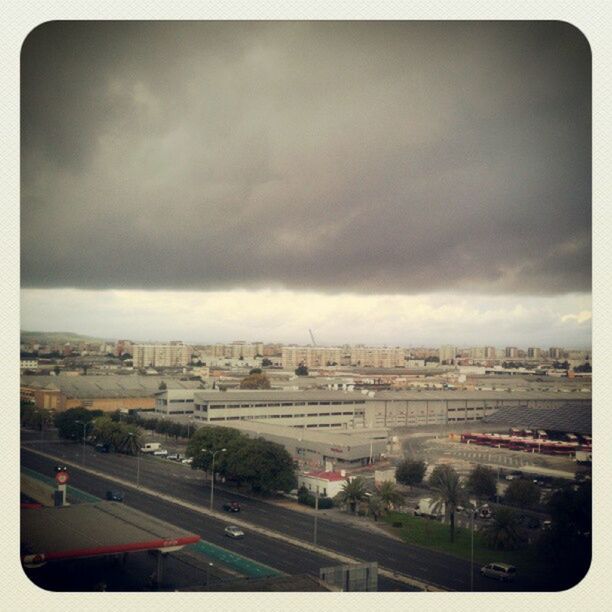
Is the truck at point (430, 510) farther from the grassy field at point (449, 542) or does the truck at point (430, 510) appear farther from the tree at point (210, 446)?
the tree at point (210, 446)

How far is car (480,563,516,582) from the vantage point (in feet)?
17.7

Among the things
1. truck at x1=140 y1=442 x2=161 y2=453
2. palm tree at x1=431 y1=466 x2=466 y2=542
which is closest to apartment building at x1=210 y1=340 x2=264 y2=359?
truck at x1=140 y1=442 x2=161 y2=453

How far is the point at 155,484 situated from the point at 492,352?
6551mm

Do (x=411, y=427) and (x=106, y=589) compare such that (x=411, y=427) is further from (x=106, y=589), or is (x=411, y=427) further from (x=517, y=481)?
(x=106, y=589)

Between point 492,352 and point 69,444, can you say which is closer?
point 69,444

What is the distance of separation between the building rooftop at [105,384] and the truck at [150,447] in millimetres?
1772

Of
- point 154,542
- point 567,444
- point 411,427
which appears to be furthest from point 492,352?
point 154,542

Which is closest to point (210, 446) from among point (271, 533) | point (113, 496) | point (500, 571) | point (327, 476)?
point (327, 476)

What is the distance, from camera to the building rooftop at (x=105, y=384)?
10.7 meters

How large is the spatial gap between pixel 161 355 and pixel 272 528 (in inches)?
372

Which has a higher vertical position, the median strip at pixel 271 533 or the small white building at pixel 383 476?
the median strip at pixel 271 533

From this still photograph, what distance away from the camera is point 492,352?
11969mm

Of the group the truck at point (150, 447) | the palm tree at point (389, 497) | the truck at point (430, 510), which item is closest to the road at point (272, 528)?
the palm tree at point (389, 497)

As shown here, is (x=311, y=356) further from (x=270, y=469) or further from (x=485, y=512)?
(x=485, y=512)
